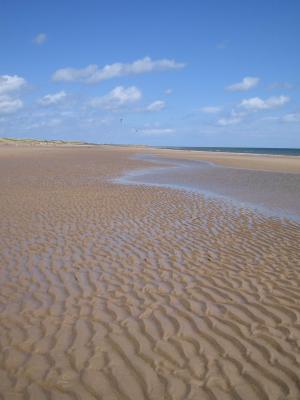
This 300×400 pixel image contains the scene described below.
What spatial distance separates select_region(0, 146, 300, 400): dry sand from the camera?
12.7 feet

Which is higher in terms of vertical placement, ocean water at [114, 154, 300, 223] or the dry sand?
ocean water at [114, 154, 300, 223]

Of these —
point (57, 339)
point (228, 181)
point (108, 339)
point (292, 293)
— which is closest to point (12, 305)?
point (57, 339)

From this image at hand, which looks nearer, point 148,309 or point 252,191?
point 148,309

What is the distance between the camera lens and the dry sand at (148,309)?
12.7 ft

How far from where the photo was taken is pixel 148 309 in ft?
18.0

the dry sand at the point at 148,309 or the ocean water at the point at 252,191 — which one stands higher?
the ocean water at the point at 252,191

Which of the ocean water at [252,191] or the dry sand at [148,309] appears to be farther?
the ocean water at [252,191]

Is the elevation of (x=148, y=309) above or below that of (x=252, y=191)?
below

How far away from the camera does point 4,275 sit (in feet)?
22.2

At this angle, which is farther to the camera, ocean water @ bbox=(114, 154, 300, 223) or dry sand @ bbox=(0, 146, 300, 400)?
ocean water @ bbox=(114, 154, 300, 223)

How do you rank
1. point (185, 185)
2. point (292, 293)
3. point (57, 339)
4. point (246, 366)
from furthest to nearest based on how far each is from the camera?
1. point (185, 185)
2. point (292, 293)
3. point (57, 339)
4. point (246, 366)

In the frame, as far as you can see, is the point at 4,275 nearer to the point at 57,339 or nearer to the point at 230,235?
the point at 57,339

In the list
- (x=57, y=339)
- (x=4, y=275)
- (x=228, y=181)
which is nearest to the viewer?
(x=57, y=339)

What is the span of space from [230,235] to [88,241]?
3.94 metres
